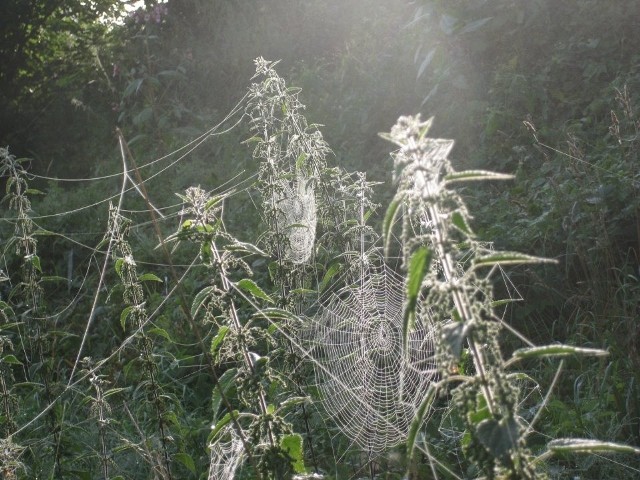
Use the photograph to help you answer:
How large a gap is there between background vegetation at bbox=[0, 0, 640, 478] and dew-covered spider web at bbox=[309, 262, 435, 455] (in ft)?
0.54

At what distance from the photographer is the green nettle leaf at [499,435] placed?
3.92 ft

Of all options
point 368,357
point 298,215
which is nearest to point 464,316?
point 368,357

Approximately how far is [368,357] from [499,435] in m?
2.20

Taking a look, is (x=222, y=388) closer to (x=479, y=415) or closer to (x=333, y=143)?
(x=479, y=415)

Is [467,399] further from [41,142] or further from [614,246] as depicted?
[41,142]

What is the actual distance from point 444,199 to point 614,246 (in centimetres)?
320

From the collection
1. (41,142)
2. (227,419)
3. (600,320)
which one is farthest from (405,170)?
(41,142)

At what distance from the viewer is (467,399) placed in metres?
1.27

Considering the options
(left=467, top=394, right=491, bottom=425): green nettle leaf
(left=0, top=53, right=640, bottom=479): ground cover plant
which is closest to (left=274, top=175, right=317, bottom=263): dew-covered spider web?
(left=0, top=53, right=640, bottom=479): ground cover plant

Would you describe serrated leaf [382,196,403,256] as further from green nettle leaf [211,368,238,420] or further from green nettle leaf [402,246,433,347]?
green nettle leaf [211,368,238,420]

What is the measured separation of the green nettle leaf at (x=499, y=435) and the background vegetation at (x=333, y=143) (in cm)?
115

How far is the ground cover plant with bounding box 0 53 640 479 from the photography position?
1.29 metres

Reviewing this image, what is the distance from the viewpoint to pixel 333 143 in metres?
7.04

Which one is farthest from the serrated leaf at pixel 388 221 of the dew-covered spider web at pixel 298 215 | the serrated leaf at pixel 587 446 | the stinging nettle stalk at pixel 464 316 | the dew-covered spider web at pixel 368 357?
the dew-covered spider web at pixel 298 215
